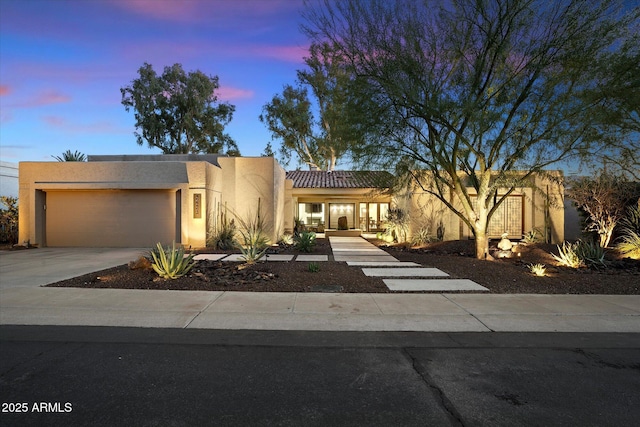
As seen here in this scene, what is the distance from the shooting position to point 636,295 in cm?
780

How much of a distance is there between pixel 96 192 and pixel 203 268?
30.5 ft

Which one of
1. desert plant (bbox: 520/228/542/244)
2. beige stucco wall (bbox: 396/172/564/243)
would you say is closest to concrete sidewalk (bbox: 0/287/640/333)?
desert plant (bbox: 520/228/542/244)

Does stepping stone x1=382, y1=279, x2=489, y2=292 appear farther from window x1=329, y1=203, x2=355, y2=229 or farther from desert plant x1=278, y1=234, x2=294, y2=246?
window x1=329, y1=203, x2=355, y2=229

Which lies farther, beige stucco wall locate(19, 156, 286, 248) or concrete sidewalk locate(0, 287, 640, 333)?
beige stucco wall locate(19, 156, 286, 248)

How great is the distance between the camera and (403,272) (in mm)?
10156

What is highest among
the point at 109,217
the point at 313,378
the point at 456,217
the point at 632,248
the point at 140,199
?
the point at 140,199

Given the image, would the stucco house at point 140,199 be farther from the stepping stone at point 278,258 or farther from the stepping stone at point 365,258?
the stepping stone at point 278,258

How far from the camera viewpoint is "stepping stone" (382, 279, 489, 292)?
8159 millimetres

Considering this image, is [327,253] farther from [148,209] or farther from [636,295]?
[636,295]

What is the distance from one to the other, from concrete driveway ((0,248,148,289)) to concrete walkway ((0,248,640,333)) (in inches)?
25.5

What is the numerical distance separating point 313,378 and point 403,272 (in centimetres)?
657

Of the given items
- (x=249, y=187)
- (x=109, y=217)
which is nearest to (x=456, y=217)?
(x=249, y=187)

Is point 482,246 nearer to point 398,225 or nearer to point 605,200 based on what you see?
point 605,200

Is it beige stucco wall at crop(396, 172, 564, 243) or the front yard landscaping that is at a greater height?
beige stucco wall at crop(396, 172, 564, 243)
